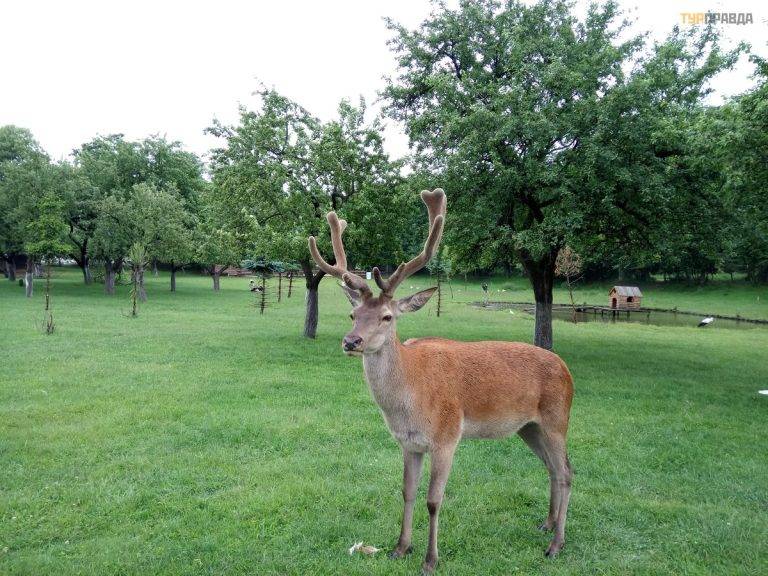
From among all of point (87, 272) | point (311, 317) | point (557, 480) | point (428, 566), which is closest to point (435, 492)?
point (428, 566)

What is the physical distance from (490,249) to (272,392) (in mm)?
7625

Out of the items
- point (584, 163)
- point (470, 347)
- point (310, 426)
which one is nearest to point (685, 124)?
point (584, 163)

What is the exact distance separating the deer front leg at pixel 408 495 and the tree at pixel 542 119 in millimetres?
8360

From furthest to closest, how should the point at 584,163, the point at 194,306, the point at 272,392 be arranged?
1. the point at 194,306
2. the point at 584,163
3. the point at 272,392

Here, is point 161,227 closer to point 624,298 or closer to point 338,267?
point 624,298

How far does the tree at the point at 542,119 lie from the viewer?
1209cm

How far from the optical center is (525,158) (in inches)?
501

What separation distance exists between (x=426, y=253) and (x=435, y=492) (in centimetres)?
207

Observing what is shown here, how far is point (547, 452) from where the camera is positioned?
16.4 ft

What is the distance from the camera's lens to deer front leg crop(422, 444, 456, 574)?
443 cm

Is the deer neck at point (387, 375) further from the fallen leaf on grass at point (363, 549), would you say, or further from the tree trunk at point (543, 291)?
the tree trunk at point (543, 291)

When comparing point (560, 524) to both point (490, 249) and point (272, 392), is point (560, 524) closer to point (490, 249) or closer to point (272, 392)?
point (272, 392)

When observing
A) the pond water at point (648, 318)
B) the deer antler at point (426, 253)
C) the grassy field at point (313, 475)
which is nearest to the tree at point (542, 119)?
the grassy field at point (313, 475)

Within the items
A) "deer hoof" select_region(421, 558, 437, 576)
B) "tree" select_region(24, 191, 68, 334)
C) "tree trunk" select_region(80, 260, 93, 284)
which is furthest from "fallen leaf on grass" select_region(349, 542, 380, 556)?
"tree trunk" select_region(80, 260, 93, 284)
